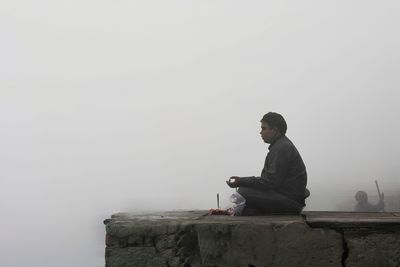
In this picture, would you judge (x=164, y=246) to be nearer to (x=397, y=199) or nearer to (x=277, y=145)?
(x=277, y=145)

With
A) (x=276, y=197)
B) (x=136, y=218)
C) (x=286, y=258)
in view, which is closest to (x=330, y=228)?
(x=286, y=258)

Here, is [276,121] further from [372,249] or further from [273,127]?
[372,249]

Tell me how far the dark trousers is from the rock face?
1.92 ft

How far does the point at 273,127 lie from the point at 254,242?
1720mm

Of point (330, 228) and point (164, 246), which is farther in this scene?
point (164, 246)

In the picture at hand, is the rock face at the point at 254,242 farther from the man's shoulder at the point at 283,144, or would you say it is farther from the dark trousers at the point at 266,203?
the man's shoulder at the point at 283,144

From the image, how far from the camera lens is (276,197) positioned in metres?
5.15

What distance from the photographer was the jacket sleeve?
511cm

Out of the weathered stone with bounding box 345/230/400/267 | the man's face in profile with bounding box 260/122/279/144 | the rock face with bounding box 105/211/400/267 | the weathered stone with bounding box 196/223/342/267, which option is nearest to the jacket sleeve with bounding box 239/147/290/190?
the man's face in profile with bounding box 260/122/279/144

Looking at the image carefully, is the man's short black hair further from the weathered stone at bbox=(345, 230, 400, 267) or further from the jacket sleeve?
the weathered stone at bbox=(345, 230, 400, 267)

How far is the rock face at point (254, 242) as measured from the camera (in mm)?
4152

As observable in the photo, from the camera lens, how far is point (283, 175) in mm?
5141

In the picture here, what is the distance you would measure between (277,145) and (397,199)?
1826 cm

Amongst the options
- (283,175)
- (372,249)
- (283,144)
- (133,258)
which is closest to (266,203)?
(283,175)
